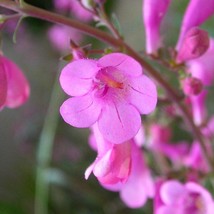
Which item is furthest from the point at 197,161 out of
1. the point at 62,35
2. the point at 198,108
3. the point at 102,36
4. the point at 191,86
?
the point at 62,35

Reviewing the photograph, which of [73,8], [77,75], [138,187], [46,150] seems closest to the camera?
[77,75]

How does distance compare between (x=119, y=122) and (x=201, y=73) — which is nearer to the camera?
(x=119, y=122)

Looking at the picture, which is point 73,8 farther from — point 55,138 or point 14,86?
point 14,86

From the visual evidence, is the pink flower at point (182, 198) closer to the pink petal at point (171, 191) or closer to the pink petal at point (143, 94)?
the pink petal at point (171, 191)

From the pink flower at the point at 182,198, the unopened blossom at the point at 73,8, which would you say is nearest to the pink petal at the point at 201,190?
the pink flower at the point at 182,198

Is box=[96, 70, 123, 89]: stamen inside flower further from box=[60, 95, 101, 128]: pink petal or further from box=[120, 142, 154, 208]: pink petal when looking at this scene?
box=[120, 142, 154, 208]: pink petal

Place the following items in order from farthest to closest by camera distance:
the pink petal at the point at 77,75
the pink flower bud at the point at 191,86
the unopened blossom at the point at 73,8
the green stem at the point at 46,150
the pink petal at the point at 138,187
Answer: the unopened blossom at the point at 73,8
the green stem at the point at 46,150
the pink petal at the point at 138,187
the pink flower bud at the point at 191,86
the pink petal at the point at 77,75
